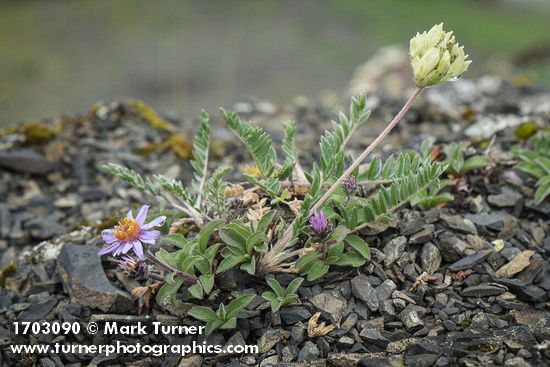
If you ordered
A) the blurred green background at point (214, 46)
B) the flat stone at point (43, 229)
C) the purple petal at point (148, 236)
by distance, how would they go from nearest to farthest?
1. the purple petal at point (148, 236)
2. the flat stone at point (43, 229)
3. the blurred green background at point (214, 46)

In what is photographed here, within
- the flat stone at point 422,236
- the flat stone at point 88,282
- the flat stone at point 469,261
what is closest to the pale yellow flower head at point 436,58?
the flat stone at point 422,236

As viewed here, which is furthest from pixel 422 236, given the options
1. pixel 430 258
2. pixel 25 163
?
pixel 25 163

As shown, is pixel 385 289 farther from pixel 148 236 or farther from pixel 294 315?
pixel 148 236

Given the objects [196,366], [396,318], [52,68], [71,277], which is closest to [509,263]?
[396,318]

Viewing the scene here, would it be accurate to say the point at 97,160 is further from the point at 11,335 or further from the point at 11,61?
the point at 11,61

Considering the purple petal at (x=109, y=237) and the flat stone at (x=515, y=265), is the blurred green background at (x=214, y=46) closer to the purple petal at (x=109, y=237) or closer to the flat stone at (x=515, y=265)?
the flat stone at (x=515, y=265)

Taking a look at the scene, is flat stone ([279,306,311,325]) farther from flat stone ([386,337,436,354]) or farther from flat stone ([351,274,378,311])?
flat stone ([386,337,436,354])

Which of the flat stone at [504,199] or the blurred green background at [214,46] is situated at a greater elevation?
the blurred green background at [214,46]
